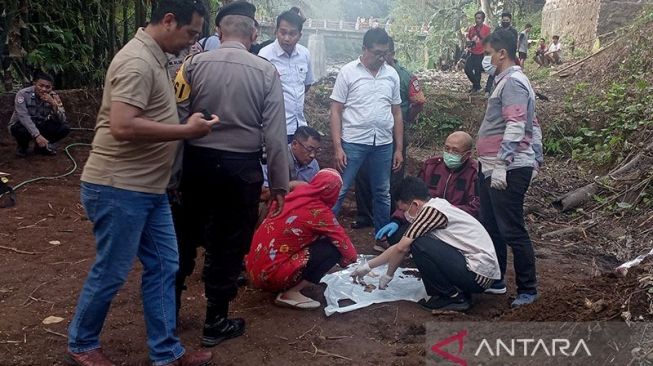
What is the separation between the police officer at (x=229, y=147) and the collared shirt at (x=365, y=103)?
1912 millimetres

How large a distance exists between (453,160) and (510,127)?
936mm

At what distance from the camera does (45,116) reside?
7316 millimetres

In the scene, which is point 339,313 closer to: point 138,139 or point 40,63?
point 138,139

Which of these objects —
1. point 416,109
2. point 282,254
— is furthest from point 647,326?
point 416,109

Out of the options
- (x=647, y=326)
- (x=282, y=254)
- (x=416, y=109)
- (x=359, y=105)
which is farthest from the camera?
(x=416, y=109)

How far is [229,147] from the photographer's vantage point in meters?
3.04

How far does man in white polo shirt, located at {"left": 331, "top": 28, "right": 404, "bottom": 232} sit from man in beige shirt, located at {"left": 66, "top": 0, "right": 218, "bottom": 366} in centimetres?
245

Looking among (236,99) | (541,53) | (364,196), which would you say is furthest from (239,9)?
(541,53)

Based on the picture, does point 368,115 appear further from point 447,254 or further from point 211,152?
point 211,152

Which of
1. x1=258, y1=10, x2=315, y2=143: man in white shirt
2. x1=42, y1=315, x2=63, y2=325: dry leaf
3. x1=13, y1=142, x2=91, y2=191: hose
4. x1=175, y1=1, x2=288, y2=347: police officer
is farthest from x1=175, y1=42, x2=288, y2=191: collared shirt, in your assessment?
x1=13, y1=142, x2=91, y2=191: hose

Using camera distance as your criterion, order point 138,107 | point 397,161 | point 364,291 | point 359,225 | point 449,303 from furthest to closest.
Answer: point 359,225 → point 397,161 → point 364,291 → point 449,303 → point 138,107

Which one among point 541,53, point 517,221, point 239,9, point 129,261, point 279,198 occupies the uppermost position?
point 239,9

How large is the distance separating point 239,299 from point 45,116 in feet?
14.9

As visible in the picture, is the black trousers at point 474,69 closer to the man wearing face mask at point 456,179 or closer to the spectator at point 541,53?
the spectator at point 541,53
